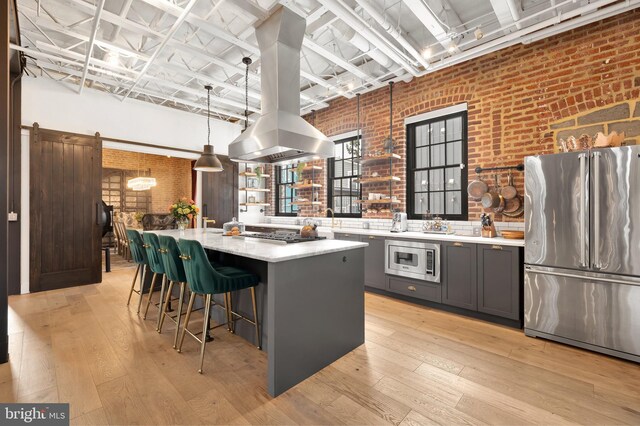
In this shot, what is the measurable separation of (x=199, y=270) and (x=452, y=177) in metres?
3.80

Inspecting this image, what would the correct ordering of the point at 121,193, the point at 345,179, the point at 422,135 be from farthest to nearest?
the point at 121,193 < the point at 345,179 < the point at 422,135

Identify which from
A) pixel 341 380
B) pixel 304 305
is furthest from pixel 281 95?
pixel 341 380

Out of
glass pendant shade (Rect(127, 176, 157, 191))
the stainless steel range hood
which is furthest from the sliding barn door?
the stainless steel range hood

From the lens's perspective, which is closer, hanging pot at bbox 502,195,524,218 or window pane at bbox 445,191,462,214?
hanging pot at bbox 502,195,524,218

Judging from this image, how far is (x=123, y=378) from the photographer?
2234mm

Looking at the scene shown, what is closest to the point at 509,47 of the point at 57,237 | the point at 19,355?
the point at 19,355

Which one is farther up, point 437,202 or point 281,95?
point 281,95

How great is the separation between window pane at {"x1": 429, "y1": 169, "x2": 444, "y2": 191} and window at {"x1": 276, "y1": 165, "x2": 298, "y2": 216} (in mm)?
3220

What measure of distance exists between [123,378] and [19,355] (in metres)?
1.15

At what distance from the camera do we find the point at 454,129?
4.52 meters

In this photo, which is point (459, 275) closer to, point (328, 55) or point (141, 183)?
point (328, 55)

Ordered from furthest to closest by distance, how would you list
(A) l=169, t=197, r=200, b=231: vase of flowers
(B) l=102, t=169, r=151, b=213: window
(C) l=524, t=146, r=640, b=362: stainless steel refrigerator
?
(B) l=102, t=169, r=151, b=213: window, (A) l=169, t=197, r=200, b=231: vase of flowers, (C) l=524, t=146, r=640, b=362: stainless steel refrigerator

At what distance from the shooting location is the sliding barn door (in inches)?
181

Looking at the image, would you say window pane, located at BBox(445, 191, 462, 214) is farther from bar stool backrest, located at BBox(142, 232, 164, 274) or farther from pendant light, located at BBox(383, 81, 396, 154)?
bar stool backrest, located at BBox(142, 232, 164, 274)
